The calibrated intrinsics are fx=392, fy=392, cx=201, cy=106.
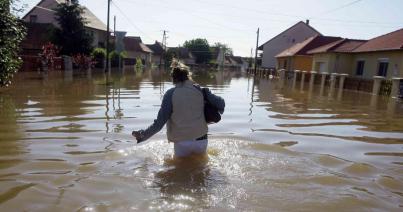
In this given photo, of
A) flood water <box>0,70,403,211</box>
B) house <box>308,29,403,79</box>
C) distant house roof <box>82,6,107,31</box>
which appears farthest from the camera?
distant house roof <box>82,6,107,31</box>

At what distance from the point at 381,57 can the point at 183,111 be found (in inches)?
1021

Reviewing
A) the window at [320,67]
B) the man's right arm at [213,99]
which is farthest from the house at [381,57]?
the man's right arm at [213,99]

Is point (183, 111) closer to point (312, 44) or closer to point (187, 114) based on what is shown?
point (187, 114)

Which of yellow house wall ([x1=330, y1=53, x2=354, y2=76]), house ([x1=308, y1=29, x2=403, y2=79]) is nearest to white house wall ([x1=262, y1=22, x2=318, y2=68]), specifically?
house ([x1=308, y1=29, x2=403, y2=79])

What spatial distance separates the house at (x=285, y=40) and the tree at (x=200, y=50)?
57167 millimetres

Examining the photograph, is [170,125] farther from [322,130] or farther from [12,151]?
[322,130]

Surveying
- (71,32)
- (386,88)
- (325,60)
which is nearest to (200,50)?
(71,32)

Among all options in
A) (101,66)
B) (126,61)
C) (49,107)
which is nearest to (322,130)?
(49,107)

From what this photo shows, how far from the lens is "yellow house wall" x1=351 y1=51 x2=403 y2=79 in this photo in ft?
82.5

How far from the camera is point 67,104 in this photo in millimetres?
12094

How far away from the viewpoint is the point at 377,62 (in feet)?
92.0

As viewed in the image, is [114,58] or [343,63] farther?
[114,58]

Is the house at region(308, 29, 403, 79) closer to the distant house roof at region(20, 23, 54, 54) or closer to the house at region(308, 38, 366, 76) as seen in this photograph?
the house at region(308, 38, 366, 76)

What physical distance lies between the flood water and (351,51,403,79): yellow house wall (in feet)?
54.8
